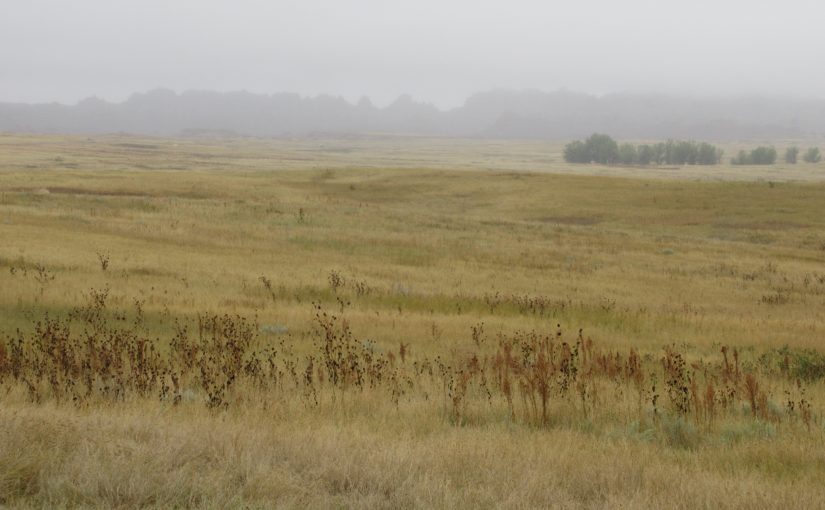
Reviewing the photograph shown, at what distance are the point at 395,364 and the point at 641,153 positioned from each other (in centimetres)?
17373

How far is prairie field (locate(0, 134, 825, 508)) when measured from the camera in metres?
5.12

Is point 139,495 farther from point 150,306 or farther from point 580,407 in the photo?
point 150,306

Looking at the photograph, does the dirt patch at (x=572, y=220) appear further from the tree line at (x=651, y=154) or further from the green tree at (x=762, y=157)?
the green tree at (x=762, y=157)

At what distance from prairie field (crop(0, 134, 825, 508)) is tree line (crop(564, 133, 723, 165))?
138754 mm

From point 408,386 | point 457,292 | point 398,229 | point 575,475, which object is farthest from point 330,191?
point 575,475

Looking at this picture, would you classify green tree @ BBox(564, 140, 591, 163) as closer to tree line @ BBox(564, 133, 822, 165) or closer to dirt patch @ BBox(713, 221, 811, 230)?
tree line @ BBox(564, 133, 822, 165)

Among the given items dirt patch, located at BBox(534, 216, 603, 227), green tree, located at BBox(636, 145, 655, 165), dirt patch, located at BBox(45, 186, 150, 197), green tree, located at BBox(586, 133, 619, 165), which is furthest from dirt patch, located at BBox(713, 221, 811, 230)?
green tree, located at BBox(636, 145, 655, 165)

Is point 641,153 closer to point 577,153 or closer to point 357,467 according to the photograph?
point 577,153

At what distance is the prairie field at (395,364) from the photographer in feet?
16.8

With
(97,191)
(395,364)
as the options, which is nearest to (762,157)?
(97,191)

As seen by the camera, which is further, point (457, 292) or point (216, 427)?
point (457, 292)

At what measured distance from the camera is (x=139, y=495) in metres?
4.62

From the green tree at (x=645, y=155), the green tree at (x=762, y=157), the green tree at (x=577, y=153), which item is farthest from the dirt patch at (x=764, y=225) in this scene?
the green tree at (x=762, y=157)

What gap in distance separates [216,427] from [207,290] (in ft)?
41.8
